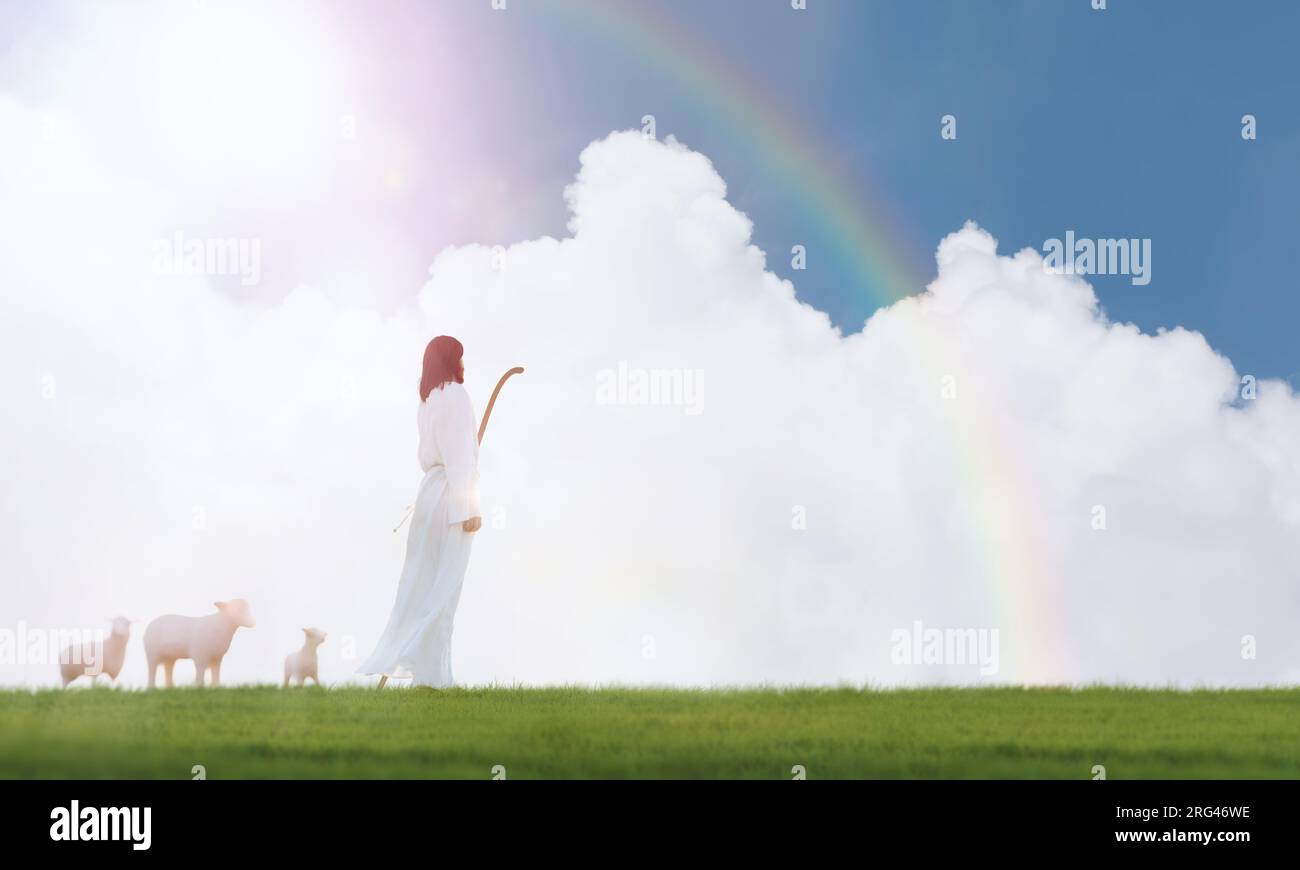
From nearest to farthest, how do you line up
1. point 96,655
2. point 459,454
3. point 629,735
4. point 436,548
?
point 629,735 < point 96,655 < point 459,454 < point 436,548

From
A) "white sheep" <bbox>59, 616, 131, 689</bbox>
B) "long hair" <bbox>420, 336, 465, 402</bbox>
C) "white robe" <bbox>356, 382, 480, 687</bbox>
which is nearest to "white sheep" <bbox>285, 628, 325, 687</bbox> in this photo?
"white robe" <bbox>356, 382, 480, 687</bbox>

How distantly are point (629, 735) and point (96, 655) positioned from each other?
7061mm

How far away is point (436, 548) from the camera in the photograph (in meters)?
14.7

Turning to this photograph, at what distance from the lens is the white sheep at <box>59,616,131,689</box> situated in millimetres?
14172

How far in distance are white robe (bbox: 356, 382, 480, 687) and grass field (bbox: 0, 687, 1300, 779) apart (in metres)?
0.81

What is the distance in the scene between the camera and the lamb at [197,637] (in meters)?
14.3

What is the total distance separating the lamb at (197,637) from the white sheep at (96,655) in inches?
10.9

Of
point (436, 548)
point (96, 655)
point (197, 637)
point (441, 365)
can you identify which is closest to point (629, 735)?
point (436, 548)

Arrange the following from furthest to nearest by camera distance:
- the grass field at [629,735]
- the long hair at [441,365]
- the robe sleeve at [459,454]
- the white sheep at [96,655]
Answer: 1. the long hair at [441,365]
2. the robe sleeve at [459,454]
3. the white sheep at [96,655]
4. the grass field at [629,735]

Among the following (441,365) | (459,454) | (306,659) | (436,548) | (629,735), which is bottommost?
(629,735)

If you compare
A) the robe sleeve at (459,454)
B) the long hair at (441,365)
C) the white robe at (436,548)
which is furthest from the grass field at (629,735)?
the long hair at (441,365)

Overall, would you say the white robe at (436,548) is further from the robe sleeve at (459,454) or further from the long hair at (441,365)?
the long hair at (441,365)

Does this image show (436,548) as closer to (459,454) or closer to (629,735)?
(459,454)

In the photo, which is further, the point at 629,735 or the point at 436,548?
the point at 436,548
